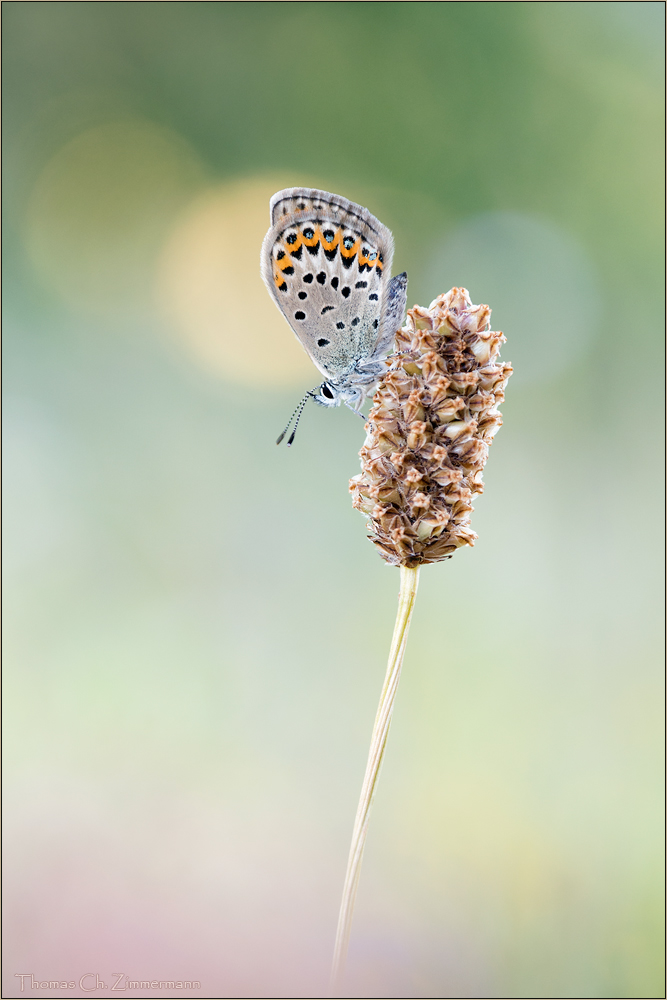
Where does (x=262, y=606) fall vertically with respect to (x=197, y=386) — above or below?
below

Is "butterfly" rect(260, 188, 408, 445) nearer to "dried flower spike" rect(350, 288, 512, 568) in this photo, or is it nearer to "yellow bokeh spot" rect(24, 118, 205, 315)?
"dried flower spike" rect(350, 288, 512, 568)

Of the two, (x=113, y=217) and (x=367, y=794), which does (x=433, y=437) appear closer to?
(x=367, y=794)

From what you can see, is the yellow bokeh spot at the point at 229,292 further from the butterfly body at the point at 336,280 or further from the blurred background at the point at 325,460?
the butterfly body at the point at 336,280

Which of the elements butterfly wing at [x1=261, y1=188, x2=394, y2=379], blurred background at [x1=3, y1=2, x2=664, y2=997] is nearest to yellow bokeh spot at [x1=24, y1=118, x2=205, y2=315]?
blurred background at [x1=3, y1=2, x2=664, y2=997]

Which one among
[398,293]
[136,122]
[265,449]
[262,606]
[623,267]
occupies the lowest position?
[262,606]

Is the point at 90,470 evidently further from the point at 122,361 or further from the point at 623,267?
the point at 623,267

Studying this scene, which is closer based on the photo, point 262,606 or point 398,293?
A: point 398,293

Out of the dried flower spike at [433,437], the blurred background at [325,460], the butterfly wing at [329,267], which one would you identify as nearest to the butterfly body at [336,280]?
the butterfly wing at [329,267]

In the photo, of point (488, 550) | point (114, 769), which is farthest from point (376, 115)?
point (114, 769)
